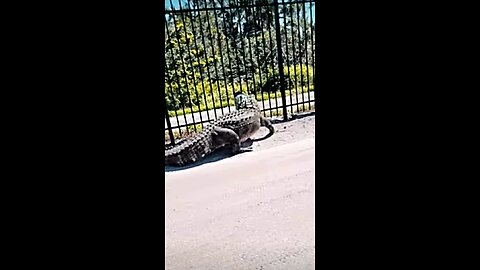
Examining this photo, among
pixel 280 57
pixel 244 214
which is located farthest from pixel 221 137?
pixel 244 214

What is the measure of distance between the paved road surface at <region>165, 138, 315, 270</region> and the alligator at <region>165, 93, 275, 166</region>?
0.22 metres

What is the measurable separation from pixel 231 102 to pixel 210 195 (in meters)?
3.62

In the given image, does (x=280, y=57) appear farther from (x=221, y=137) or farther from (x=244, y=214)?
(x=244, y=214)

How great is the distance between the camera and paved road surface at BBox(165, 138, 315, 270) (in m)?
2.43

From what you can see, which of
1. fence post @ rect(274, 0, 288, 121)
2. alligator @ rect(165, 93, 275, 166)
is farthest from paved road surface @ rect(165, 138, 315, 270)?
fence post @ rect(274, 0, 288, 121)

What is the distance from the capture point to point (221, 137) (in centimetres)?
472

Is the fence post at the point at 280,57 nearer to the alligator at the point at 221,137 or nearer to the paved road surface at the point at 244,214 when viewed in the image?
the alligator at the point at 221,137

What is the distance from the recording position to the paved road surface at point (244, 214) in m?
2.43

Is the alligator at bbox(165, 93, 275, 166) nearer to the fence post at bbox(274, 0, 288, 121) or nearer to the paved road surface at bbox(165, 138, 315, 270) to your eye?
the paved road surface at bbox(165, 138, 315, 270)

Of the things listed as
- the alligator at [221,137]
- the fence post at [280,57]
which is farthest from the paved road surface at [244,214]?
the fence post at [280,57]

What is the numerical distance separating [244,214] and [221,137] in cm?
183
